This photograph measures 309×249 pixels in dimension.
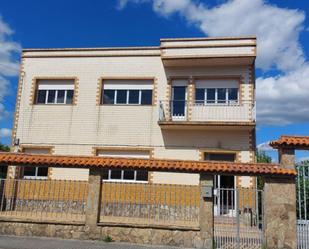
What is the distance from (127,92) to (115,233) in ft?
29.7

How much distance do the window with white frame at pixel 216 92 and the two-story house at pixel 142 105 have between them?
0.16ft

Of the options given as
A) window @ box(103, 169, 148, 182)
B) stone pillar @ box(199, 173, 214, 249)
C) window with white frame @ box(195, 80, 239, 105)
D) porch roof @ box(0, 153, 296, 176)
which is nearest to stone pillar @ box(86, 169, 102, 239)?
porch roof @ box(0, 153, 296, 176)

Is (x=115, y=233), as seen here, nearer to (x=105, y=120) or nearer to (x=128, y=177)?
(x=128, y=177)

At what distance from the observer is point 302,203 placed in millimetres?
9344

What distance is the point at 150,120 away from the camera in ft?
53.3

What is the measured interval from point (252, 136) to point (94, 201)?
8.55m

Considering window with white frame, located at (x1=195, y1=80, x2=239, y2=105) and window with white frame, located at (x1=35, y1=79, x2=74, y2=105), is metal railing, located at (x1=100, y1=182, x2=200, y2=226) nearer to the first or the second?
window with white frame, located at (x1=195, y1=80, x2=239, y2=105)

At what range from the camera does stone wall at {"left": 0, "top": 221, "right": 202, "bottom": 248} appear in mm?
8984

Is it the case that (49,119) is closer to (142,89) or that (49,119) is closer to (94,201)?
(142,89)

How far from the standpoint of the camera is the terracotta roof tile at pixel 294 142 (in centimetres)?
912

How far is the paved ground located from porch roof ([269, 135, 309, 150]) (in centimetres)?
424

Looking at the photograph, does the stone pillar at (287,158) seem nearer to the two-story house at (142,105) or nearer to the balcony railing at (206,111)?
the two-story house at (142,105)

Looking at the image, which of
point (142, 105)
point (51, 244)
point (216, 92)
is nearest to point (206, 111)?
point (216, 92)

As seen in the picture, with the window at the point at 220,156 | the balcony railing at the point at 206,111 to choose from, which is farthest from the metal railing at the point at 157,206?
the balcony railing at the point at 206,111
